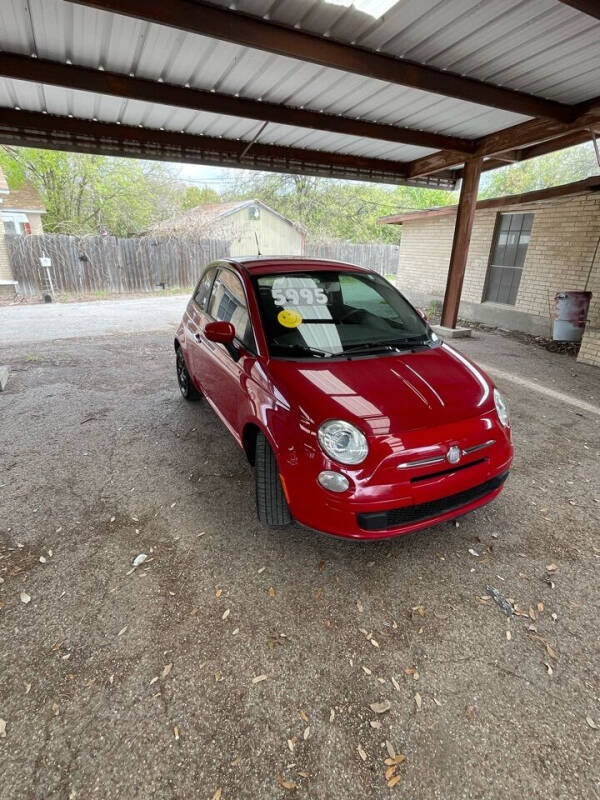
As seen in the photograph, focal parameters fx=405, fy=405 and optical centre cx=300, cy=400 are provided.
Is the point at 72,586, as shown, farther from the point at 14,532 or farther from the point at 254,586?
the point at 254,586

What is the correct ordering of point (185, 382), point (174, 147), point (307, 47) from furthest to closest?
1. point (174, 147)
2. point (185, 382)
3. point (307, 47)

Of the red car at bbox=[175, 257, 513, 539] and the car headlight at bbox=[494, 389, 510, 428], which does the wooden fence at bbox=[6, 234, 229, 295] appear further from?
the car headlight at bbox=[494, 389, 510, 428]

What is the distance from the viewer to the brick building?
7.96 m

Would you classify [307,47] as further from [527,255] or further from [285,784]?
[527,255]

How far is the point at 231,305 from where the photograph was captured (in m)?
3.15

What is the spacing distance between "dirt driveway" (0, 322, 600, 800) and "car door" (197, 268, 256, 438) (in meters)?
0.63

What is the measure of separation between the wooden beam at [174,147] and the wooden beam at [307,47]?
3.60 m

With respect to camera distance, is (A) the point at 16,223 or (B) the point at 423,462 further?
(A) the point at 16,223

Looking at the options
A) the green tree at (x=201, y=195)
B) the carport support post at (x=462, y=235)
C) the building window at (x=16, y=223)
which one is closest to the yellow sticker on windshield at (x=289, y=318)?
the carport support post at (x=462, y=235)

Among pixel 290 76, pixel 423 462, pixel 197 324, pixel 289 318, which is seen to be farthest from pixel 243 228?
pixel 423 462

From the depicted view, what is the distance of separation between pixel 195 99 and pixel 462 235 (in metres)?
5.40

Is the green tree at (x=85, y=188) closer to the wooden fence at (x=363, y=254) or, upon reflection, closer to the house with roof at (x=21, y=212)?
the house with roof at (x=21, y=212)

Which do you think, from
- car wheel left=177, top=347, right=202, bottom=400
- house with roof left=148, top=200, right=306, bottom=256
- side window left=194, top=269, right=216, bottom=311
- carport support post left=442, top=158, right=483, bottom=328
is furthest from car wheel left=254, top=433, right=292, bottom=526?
house with roof left=148, top=200, right=306, bottom=256

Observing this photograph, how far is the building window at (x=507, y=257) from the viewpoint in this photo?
31.2 ft
